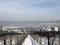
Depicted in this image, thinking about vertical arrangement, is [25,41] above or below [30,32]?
below

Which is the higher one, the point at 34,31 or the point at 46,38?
the point at 34,31

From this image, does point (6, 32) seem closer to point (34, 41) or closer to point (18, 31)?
point (18, 31)

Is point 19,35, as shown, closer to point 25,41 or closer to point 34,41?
point 25,41

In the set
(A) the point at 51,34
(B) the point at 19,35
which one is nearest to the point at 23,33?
(B) the point at 19,35

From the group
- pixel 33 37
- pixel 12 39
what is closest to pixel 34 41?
pixel 33 37

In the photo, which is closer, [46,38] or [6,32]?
[6,32]

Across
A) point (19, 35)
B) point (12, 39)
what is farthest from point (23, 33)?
point (12, 39)

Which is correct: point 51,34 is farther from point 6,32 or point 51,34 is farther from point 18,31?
point 6,32

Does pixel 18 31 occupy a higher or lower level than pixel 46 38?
higher
